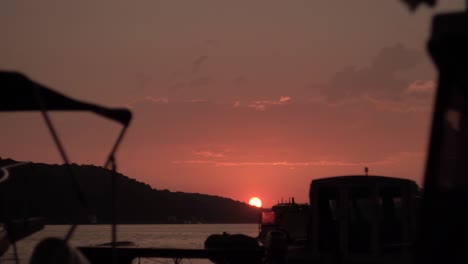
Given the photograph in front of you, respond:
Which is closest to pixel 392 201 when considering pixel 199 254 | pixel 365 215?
pixel 365 215

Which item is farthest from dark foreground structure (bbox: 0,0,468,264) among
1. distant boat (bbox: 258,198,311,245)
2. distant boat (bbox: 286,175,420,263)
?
distant boat (bbox: 258,198,311,245)

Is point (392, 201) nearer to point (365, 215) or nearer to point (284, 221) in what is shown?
point (365, 215)

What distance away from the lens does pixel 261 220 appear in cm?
3078

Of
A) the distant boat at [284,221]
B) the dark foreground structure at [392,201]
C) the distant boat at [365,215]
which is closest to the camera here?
the dark foreground structure at [392,201]

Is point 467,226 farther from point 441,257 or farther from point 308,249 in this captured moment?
point 308,249

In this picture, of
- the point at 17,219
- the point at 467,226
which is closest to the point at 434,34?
the point at 467,226

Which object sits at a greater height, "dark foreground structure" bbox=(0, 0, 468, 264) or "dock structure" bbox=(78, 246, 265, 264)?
"dark foreground structure" bbox=(0, 0, 468, 264)

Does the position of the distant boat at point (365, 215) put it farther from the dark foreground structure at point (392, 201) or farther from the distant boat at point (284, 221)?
the distant boat at point (284, 221)

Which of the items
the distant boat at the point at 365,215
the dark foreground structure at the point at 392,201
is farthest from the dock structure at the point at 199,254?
the distant boat at the point at 365,215

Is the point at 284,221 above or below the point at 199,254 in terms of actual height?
above

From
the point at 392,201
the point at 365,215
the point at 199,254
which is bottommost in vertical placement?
the point at 199,254

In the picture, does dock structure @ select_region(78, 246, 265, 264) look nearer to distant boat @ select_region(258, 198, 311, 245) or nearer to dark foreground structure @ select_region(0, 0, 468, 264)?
dark foreground structure @ select_region(0, 0, 468, 264)

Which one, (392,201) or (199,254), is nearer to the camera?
(392,201)

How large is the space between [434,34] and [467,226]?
1.33 meters
